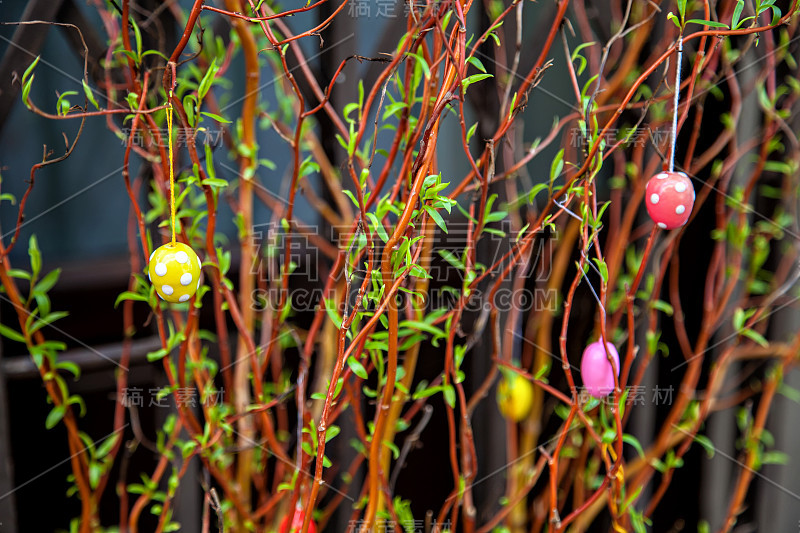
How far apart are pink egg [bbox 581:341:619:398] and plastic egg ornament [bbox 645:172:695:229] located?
127mm

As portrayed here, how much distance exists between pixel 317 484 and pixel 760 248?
2.69 feet

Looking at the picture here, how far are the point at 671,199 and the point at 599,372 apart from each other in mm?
173

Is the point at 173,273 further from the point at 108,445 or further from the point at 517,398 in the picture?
the point at 517,398

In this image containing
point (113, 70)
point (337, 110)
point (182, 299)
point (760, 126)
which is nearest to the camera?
point (182, 299)

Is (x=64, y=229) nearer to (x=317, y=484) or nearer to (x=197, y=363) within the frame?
(x=197, y=363)

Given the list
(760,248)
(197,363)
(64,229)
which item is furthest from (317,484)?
(760,248)

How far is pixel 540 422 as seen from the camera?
3.64 feet

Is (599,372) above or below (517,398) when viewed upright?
above

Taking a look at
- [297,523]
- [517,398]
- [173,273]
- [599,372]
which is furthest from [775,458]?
[173,273]

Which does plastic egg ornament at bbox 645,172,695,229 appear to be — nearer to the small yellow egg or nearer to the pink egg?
the pink egg

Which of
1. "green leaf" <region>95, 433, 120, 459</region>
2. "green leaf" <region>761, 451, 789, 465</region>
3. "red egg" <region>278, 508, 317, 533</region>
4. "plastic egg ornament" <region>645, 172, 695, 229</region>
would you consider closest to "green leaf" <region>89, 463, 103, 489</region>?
"green leaf" <region>95, 433, 120, 459</region>

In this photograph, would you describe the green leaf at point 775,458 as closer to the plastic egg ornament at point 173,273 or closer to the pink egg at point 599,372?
the pink egg at point 599,372

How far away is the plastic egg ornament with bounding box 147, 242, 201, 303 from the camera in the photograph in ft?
1.63

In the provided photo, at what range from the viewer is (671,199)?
526 mm
